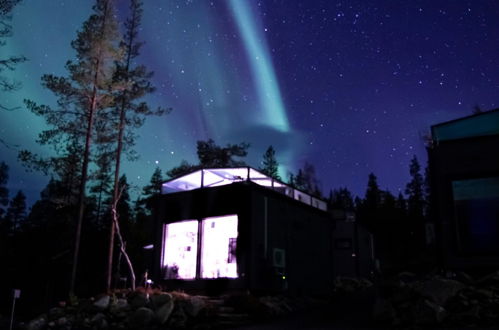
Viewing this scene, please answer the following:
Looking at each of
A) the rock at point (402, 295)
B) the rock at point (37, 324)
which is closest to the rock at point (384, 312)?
the rock at point (402, 295)

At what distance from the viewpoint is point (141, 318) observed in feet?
47.9

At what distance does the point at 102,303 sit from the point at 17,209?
62230mm

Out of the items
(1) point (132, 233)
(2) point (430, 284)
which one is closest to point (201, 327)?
(2) point (430, 284)

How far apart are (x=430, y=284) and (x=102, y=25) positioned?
2130 centimetres

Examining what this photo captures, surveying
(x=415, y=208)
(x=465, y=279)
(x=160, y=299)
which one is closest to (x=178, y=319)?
(x=160, y=299)

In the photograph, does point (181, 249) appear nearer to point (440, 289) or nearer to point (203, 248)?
point (203, 248)

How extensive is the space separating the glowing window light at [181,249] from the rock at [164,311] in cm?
394

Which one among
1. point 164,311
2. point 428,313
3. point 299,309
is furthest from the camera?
point 299,309

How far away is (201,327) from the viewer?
45.4 feet

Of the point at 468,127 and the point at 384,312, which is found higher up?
the point at 468,127

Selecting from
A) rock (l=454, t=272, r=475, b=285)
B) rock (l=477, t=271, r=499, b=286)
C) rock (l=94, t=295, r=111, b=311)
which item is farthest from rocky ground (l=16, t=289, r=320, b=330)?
rock (l=477, t=271, r=499, b=286)

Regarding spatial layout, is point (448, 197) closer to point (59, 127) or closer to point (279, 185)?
point (279, 185)

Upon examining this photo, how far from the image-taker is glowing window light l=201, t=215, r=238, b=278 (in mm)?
18000

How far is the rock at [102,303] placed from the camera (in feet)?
51.2
